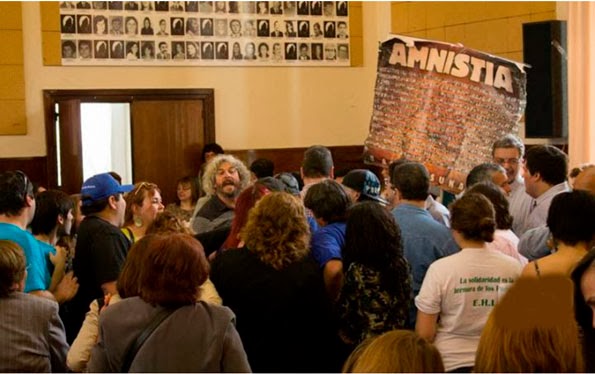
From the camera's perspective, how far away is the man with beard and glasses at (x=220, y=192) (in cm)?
497

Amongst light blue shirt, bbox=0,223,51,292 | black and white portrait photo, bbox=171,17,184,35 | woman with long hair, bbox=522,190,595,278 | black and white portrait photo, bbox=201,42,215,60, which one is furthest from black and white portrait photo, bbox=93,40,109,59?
woman with long hair, bbox=522,190,595,278

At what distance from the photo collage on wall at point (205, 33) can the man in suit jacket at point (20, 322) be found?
6567mm

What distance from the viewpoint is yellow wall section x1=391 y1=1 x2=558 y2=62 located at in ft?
27.7

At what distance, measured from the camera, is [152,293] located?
2.73 m

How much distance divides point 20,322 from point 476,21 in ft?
22.4

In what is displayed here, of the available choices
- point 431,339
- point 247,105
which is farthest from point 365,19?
point 431,339

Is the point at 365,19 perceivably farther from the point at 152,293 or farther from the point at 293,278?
the point at 152,293

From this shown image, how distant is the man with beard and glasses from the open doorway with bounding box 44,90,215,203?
4425 millimetres

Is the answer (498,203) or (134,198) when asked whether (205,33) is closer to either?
(134,198)

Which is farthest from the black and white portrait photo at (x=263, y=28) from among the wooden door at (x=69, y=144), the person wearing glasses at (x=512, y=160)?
the person wearing glasses at (x=512, y=160)

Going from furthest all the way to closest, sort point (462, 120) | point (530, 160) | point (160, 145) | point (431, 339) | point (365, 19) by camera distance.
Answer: point (365, 19) < point (160, 145) < point (462, 120) < point (530, 160) < point (431, 339)

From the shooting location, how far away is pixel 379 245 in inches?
140

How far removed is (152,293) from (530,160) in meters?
Answer: 2.56

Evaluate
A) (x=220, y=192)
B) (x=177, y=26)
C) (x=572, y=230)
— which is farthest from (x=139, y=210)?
(x=177, y=26)
